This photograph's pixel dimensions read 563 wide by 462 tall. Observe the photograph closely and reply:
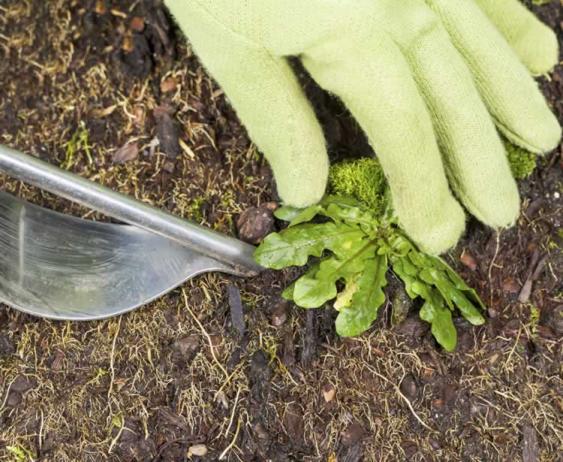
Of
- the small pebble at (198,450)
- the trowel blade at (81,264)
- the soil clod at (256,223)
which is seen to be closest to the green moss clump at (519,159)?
the soil clod at (256,223)

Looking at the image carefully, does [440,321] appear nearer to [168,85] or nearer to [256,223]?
[256,223]

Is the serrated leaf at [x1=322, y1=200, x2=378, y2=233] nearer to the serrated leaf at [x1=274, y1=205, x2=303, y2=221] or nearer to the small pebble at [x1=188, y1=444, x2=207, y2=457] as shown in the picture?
the serrated leaf at [x1=274, y1=205, x2=303, y2=221]

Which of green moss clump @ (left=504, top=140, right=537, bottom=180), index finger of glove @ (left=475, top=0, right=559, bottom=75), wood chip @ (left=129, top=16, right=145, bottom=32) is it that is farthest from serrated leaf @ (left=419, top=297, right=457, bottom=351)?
wood chip @ (left=129, top=16, right=145, bottom=32)

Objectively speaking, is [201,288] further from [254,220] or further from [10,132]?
[10,132]

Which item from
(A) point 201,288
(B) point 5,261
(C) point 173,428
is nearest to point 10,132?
(B) point 5,261

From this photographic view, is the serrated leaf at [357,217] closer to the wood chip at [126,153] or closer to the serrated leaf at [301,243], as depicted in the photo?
the serrated leaf at [301,243]

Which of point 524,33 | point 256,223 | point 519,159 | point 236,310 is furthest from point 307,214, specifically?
point 524,33
